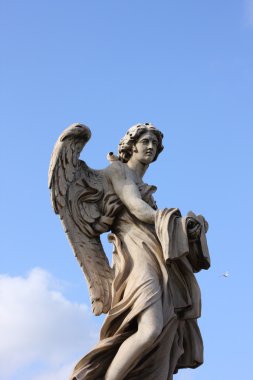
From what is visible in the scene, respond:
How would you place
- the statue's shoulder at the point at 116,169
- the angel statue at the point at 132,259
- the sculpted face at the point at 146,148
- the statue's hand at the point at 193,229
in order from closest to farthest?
the angel statue at the point at 132,259, the statue's hand at the point at 193,229, the statue's shoulder at the point at 116,169, the sculpted face at the point at 146,148

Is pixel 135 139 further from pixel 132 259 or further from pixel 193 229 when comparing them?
pixel 132 259

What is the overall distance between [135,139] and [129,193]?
74cm

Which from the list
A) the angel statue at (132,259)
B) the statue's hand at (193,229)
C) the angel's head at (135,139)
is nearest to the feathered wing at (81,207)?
the angel statue at (132,259)

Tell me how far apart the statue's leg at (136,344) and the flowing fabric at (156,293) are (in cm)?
10

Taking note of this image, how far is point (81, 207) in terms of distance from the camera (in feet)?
30.8

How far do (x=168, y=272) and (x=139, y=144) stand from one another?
1.54m

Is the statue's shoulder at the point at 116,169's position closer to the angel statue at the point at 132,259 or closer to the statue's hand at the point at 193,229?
the angel statue at the point at 132,259

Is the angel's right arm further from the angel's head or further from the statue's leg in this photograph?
the statue's leg

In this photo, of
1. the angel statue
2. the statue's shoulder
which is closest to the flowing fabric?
the angel statue

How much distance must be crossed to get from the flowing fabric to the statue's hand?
58 millimetres

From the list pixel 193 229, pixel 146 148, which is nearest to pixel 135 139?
pixel 146 148

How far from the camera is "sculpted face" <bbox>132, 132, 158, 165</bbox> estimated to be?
382 inches

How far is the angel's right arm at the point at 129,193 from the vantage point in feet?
30.1

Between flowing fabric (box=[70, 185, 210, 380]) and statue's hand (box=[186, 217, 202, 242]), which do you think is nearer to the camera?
flowing fabric (box=[70, 185, 210, 380])
